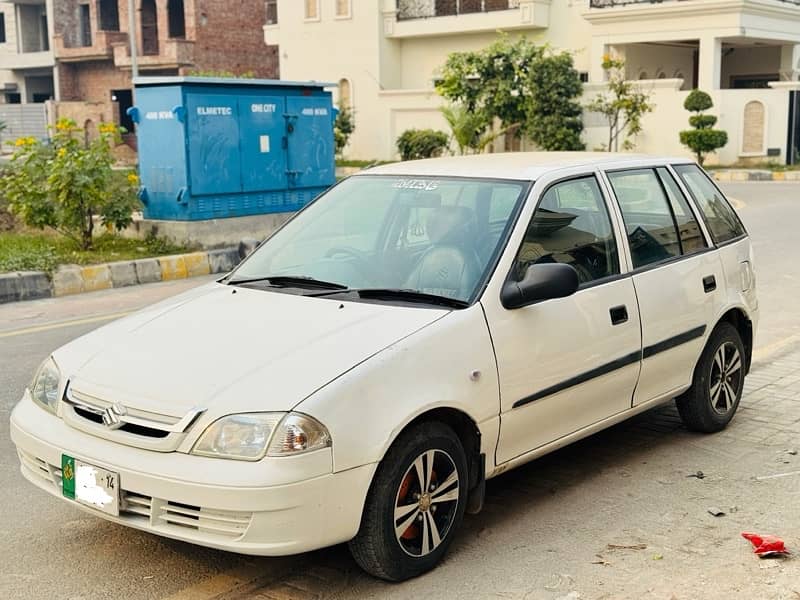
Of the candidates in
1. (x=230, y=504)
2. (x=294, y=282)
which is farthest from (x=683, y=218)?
(x=230, y=504)

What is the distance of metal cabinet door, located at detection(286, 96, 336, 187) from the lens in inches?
591

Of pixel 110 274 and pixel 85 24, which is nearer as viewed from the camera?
pixel 110 274

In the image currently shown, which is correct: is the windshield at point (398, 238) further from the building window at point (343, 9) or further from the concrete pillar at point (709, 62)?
the building window at point (343, 9)

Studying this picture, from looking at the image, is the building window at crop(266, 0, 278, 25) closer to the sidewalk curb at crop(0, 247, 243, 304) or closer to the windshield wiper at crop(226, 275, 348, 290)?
the sidewalk curb at crop(0, 247, 243, 304)

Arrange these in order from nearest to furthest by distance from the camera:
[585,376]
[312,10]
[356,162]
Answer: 1. [585,376]
2. [356,162]
3. [312,10]

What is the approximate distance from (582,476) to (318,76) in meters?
35.5

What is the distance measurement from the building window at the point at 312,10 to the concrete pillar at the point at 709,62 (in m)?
14.9

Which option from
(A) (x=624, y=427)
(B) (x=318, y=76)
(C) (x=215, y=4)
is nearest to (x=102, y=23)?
(C) (x=215, y=4)

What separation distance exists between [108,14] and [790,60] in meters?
29.1

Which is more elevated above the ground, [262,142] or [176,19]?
[176,19]

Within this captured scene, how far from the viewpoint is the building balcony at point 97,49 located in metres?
45.1

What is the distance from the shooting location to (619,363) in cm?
505

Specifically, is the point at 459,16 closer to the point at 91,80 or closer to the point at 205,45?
the point at 205,45

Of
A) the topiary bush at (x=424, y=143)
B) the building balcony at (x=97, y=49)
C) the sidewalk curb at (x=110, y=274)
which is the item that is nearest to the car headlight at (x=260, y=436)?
the sidewalk curb at (x=110, y=274)
